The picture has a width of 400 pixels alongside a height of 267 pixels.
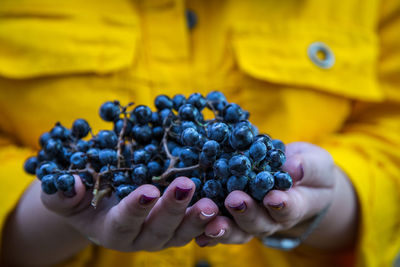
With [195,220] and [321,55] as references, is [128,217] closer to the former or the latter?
[195,220]

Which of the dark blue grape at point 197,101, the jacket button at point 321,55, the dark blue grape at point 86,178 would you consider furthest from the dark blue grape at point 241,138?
the jacket button at point 321,55

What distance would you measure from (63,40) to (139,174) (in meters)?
0.49

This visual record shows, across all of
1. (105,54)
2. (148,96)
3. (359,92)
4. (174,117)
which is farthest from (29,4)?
(359,92)

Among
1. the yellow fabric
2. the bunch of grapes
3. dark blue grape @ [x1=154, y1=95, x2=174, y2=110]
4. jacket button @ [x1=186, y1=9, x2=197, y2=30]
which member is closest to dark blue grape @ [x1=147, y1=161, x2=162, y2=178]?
the bunch of grapes

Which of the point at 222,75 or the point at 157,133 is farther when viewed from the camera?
the point at 222,75

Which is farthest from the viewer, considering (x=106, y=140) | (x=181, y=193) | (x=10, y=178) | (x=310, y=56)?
(x=310, y=56)

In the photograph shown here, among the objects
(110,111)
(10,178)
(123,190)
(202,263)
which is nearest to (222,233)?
(123,190)

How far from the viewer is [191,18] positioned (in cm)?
86

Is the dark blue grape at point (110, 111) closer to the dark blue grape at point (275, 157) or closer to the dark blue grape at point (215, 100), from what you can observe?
the dark blue grape at point (215, 100)

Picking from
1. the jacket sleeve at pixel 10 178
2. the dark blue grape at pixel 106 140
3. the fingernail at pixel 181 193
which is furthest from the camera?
the jacket sleeve at pixel 10 178

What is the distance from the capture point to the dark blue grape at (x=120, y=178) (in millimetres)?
477

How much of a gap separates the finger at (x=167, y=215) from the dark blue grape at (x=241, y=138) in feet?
0.25

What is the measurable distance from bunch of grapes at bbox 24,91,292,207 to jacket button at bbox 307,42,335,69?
443mm

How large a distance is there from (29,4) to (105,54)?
0.20 meters
